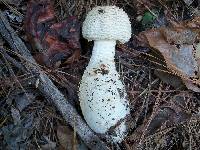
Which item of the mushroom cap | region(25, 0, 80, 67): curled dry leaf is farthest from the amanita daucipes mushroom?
region(25, 0, 80, 67): curled dry leaf

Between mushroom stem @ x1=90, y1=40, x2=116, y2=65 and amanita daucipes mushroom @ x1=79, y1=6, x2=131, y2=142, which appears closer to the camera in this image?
amanita daucipes mushroom @ x1=79, y1=6, x2=131, y2=142

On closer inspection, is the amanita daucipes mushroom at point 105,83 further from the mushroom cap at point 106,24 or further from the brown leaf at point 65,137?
the brown leaf at point 65,137

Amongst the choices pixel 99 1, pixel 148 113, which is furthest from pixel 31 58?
pixel 148 113

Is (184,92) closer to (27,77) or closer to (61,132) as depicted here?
(61,132)

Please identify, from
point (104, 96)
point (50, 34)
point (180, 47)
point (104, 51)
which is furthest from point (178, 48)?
point (50, 34)

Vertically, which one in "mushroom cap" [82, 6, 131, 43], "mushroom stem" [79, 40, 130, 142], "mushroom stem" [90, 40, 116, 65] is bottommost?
"mushroom stem" [79, 40, 130, 142]

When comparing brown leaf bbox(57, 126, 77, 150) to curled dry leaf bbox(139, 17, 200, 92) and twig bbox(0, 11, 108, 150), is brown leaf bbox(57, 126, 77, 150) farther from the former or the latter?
curled dry leaf bbox(139, 17, 200, 92)
